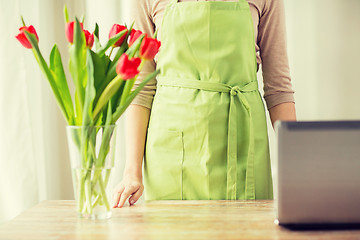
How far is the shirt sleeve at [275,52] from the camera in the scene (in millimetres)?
1553

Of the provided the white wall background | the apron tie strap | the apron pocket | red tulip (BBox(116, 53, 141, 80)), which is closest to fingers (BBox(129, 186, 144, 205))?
the apron pocket

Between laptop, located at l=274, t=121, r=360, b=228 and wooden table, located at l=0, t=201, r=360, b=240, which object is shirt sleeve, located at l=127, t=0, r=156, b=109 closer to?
wooden table, located at l=0, t=201, r=360, b=240

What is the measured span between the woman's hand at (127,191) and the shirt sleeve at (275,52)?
0.58 m

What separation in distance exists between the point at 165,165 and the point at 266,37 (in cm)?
59

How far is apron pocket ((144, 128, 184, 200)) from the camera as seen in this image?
4.63ft

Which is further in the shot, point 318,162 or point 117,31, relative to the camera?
point 117,31

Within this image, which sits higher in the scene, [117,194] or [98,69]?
[98,69]

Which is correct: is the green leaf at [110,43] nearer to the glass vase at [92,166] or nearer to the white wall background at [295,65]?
the glass vase at [92,166]

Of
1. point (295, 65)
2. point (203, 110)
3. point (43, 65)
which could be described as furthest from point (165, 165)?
point (295, 65)

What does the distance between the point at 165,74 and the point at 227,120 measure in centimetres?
26

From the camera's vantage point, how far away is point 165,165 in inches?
56.1

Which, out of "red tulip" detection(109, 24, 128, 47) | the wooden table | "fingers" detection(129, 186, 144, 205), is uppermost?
"red tulip" detection(109, 24, 128, 47)

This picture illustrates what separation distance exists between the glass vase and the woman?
1.21 ft

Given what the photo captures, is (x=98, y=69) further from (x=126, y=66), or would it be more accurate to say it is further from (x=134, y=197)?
(x=134, y=197)
